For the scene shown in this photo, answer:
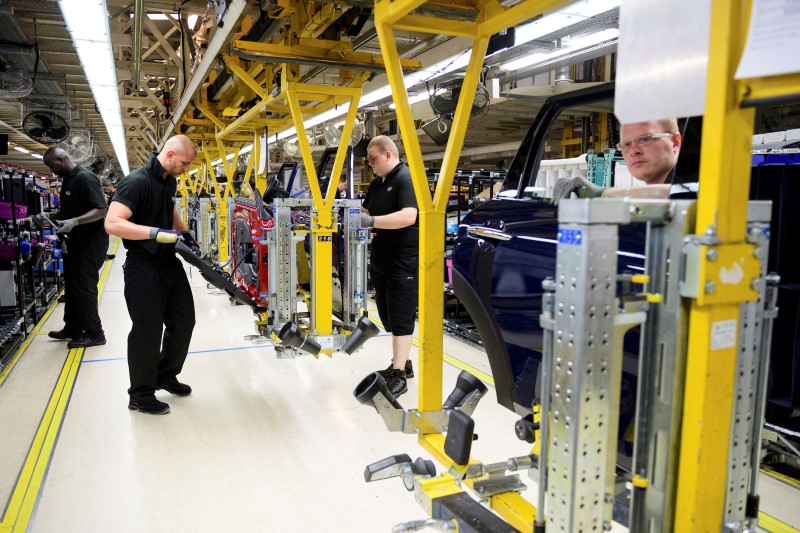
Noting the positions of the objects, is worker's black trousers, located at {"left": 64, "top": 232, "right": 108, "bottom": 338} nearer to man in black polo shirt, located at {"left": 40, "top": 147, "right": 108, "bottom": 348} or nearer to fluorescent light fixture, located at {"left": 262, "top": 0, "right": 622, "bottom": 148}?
man in black polo shirt, located at {"left": 40, "top": 147, "right": 108, "bottom": 348}

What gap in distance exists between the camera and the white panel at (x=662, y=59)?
1200 millimetres

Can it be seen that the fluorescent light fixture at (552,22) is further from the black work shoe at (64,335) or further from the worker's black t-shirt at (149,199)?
the black work shoe at (64,335)

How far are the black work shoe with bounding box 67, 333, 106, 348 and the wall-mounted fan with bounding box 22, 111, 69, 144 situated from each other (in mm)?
5093

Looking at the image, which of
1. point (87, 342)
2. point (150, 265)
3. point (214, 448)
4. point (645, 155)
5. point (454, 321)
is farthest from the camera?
point (454, 321)

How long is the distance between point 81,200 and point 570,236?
5.95 metres

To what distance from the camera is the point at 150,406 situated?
13.3 feet

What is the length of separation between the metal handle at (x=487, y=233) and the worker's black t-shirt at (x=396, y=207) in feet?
5.76

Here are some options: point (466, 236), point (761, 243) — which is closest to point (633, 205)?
point (761, 243)

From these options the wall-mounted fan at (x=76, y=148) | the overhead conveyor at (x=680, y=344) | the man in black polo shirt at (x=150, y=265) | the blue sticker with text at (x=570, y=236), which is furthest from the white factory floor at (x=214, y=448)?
the wall-mounted fan at (x=76, y=148)

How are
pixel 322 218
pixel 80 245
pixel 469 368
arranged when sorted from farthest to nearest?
pixel 80 245 → pixel 469 368 → pixel 322 218

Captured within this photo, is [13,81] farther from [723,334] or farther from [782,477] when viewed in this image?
[782,477]

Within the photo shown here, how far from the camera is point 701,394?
48.0 inches

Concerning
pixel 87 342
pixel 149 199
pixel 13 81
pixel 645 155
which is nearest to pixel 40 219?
A: pixel 87 342

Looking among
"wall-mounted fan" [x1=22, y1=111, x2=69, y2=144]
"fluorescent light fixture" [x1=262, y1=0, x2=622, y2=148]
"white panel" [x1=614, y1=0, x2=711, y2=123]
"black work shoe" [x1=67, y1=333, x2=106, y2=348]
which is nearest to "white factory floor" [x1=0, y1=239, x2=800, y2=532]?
"black work shoe" [x1=67, y1=333, x2=106, y2=348]
